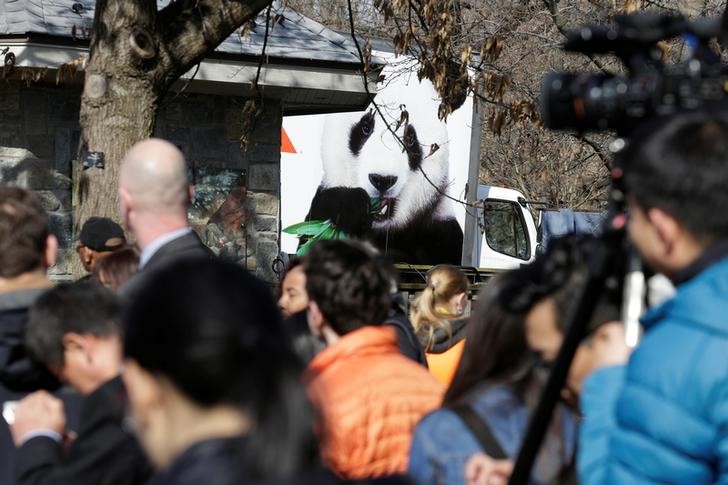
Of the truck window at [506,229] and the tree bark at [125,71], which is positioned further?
the truck window at [506,229]

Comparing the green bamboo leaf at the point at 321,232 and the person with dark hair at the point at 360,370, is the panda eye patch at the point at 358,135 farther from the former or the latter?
the person with dark hair at the point at 360,370

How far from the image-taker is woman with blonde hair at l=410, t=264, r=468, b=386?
5047 mm

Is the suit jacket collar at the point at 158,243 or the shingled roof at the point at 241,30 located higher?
the shingled roof at the point at 241,30

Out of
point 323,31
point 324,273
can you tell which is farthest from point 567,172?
point 324,273

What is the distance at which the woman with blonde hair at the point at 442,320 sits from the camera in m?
5.05

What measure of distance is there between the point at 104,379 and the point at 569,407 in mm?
1249

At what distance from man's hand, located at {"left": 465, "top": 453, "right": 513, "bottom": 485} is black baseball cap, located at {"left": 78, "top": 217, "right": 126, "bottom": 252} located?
124 inches

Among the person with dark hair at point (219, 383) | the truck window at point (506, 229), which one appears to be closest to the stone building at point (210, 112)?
the person with dark hair at point (219, 383)

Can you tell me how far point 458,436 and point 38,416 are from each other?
1174mm

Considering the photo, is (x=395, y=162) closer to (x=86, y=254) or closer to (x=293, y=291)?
(x=86, y=254)

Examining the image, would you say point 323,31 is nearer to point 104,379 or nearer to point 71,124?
point 71,124

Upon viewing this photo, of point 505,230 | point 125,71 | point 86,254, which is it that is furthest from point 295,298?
point 505,230

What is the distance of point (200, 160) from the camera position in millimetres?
8945

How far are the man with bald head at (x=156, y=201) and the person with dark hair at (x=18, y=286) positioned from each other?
0.37 meters
